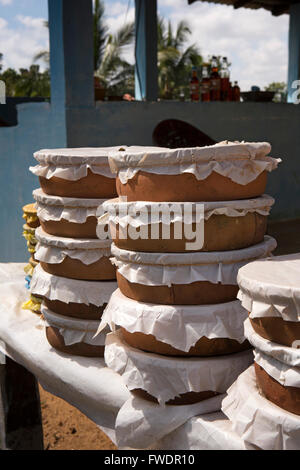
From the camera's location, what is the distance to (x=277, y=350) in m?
1.24

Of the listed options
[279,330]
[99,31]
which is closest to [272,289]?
[279,330]

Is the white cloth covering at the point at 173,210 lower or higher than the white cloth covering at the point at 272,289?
higher

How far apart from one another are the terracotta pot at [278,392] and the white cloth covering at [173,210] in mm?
477

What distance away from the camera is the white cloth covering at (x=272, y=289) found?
1.20 metres

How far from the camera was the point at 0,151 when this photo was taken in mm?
5480

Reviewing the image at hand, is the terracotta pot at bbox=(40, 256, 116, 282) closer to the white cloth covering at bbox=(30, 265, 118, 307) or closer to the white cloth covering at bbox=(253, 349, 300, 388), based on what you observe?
the white cloth covering at bbox=(30, 265, 118, 307)

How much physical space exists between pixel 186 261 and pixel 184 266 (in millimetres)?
23

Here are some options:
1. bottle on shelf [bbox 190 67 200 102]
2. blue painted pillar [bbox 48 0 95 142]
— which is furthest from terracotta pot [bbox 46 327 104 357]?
bottle on shelf [bbox 190 67 200 102]

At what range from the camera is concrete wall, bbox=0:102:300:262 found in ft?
13.8

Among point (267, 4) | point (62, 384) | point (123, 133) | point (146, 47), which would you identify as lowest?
point (62, 384)

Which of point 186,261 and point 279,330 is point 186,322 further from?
point 279,330

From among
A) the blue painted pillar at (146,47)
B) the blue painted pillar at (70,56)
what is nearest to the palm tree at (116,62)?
the blue painted pillar at (146,47)

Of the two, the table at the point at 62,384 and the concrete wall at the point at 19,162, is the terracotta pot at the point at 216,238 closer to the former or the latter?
the table at the point at 62,384

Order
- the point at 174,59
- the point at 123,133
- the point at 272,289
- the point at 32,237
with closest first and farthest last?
1. the point at 272,289
2. the point at 32,237
3. the point at 123,133
4. the point at 174,59
